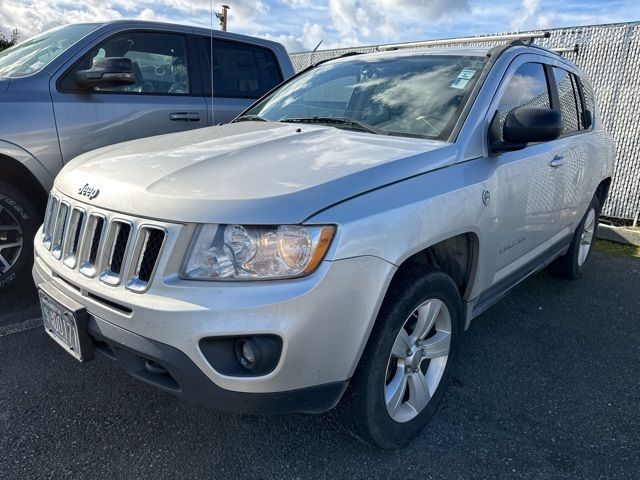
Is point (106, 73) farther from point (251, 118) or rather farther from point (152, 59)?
point (251, 118)

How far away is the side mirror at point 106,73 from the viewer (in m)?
3.51

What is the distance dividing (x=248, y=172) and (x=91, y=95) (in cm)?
234

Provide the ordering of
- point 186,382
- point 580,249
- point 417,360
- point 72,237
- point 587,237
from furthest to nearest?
point 587,237, point 580,249, point 417,360, point 72,237, point 186,382

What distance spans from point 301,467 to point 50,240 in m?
1.55

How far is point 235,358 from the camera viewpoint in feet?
5.68

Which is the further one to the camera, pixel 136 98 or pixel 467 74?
pixel 136 98

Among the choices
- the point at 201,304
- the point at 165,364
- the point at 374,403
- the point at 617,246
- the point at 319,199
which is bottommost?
the point at 617,246

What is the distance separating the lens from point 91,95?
3.68m

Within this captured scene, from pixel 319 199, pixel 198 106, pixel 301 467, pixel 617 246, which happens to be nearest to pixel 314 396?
pixel 301 467

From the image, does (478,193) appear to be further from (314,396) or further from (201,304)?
(201,304)

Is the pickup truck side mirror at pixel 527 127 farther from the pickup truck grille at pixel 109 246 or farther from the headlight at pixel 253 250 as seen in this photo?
the pickup truck grille at pixel 109 246

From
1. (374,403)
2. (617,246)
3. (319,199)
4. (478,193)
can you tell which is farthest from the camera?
(617,246)

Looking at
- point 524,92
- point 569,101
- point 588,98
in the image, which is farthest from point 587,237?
point 524,92

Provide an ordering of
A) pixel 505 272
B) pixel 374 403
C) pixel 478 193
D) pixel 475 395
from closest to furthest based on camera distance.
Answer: pixel 374 403 → pixel 478 193 → pixel 475 395 → pixel 505 272
